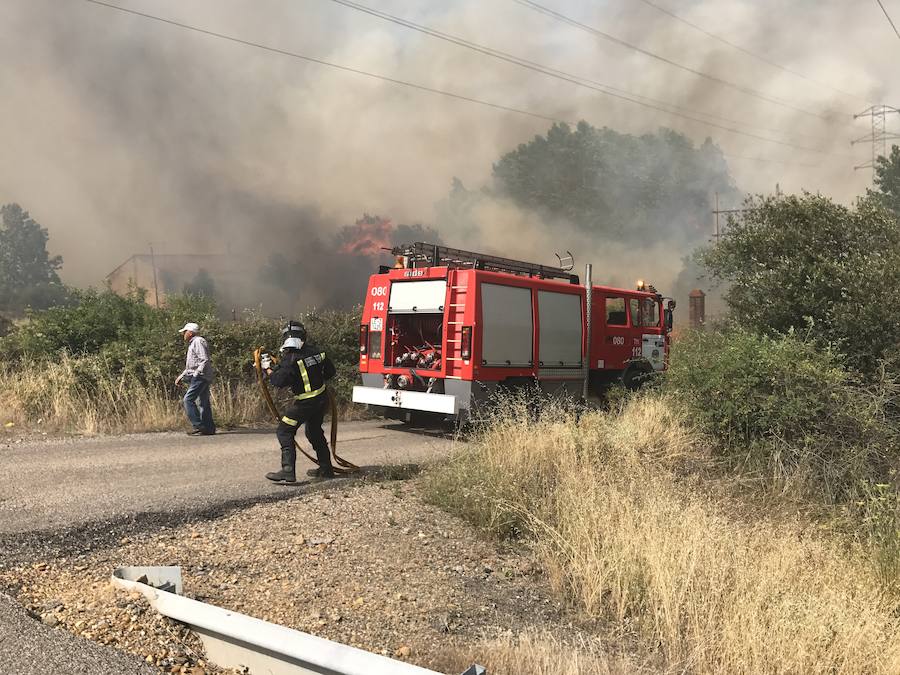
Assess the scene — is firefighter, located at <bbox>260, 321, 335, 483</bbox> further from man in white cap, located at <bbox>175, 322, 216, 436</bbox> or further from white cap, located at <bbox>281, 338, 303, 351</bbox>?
man in white cap, located at <bbox>175, 322, 216, 436</bbox>

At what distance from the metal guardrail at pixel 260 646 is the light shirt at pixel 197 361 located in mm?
5423

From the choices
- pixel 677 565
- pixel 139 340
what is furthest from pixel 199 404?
pixel 677 565

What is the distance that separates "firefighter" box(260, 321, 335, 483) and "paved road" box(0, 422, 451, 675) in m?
0.28

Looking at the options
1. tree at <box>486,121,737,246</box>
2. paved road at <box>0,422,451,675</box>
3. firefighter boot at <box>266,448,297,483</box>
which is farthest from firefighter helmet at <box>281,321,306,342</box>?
tree at <box>486,121,737,246</box>

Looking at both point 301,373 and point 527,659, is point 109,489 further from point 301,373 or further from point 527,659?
point 527,659

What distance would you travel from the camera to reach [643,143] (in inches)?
1458

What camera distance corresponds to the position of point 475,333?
8562 millimetres

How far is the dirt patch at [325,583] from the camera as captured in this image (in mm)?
3148

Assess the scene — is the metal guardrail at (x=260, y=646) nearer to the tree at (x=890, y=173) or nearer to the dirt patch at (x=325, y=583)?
the dirt patch at (x=325, y=583)

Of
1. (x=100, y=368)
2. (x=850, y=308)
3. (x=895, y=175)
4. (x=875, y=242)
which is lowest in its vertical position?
(x=100, y=368)

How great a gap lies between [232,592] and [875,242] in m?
8.32

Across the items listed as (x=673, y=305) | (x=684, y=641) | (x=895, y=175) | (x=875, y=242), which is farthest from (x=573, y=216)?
(x=684, y=641)

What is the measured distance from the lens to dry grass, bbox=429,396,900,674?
323 centimetres

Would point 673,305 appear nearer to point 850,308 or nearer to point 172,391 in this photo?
point 850,308
